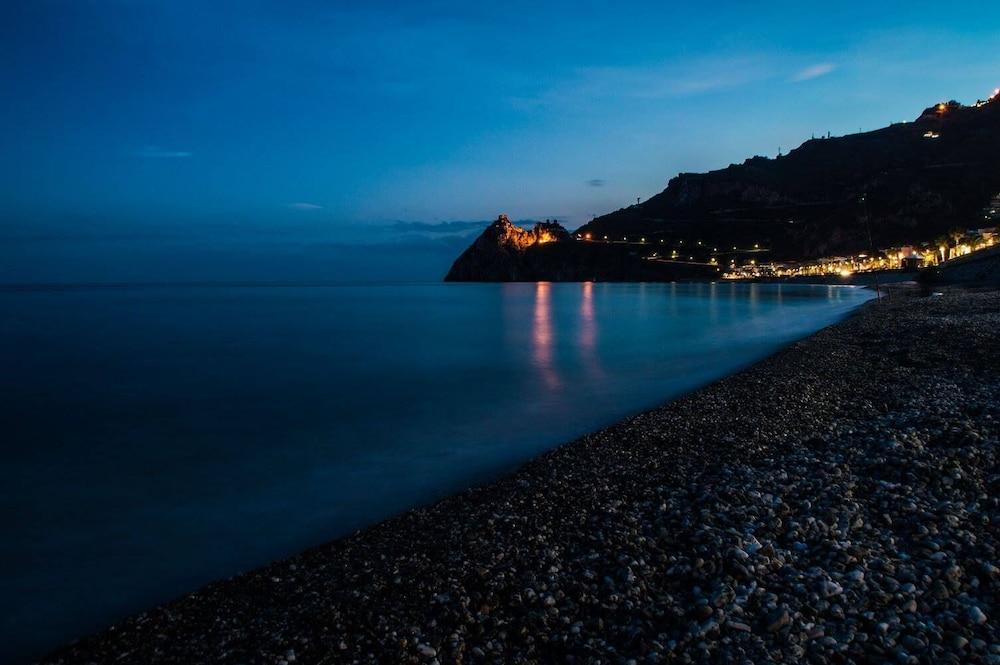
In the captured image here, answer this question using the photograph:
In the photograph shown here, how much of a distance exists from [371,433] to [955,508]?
46.5 ft

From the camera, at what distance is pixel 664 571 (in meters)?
6.82

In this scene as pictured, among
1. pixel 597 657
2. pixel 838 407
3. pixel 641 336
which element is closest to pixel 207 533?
pixel 597 657

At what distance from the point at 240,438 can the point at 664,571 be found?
46.9 ft

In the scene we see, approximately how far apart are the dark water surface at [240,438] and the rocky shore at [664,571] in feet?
7.06

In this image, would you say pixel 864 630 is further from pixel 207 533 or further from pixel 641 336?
pixel 641 336

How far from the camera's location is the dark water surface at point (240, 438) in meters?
9.41

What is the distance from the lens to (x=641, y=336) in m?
44.9

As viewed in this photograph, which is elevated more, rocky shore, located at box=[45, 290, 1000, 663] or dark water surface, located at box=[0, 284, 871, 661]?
rocky shore, located at box=[45, 290, 1000, 663]

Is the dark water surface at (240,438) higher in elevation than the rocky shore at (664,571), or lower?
lower

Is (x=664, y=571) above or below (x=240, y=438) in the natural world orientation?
above

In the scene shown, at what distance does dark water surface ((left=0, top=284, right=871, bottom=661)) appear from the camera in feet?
30.9

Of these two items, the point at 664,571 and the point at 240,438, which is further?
the point at 240,438

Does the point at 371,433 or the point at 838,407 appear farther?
the point at 371,433

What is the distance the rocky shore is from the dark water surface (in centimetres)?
215
